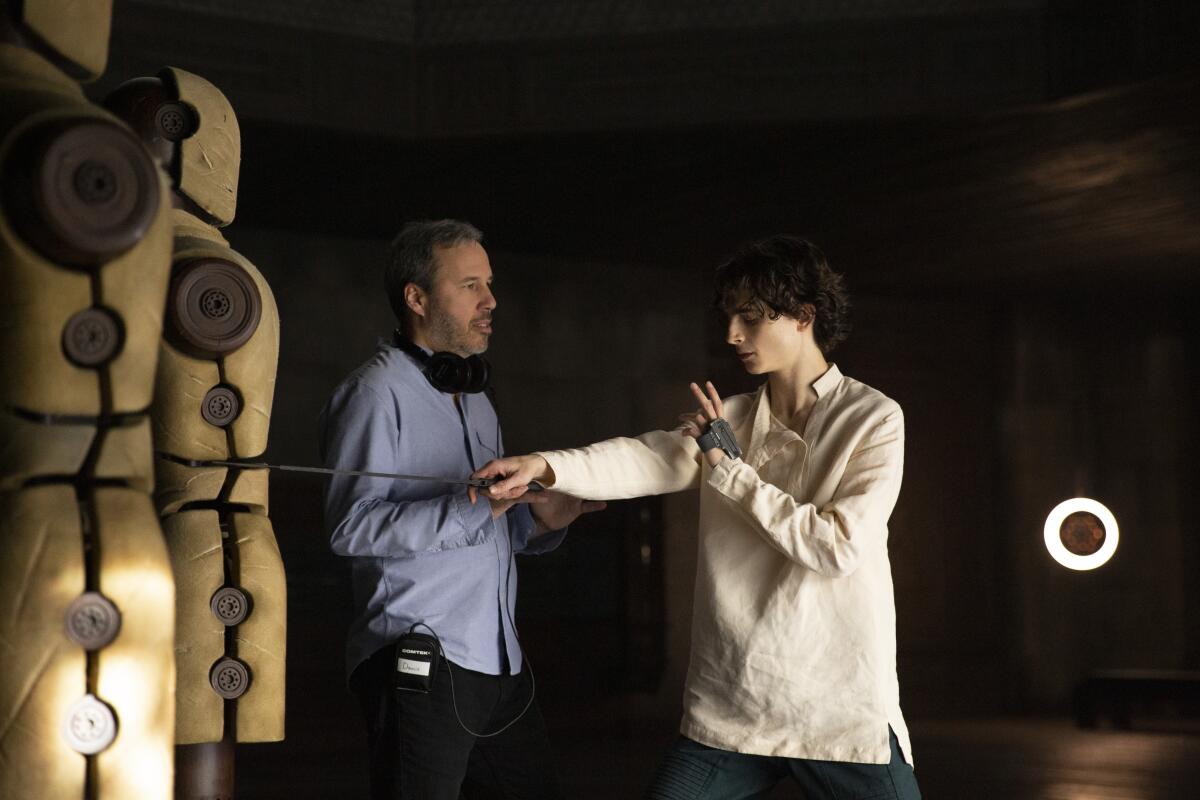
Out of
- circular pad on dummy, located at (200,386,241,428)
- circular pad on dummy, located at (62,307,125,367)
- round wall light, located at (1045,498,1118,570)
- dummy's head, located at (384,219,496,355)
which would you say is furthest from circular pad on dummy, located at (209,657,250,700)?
round wall light, located at (1045,498,1118,570)

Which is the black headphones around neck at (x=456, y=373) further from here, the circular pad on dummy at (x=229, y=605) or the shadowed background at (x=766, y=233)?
the shadowed background at (x=766, y=233)

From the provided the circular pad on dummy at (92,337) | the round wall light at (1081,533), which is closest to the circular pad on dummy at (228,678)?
the circular pad on dummy at (92,337)

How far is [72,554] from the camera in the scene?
160cm

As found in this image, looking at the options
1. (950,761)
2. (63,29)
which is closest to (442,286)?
(63,29)

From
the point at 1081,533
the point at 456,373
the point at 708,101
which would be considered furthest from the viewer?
the point at 708,101

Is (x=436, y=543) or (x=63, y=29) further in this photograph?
(x=436, y=543)

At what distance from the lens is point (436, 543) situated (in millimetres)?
2406

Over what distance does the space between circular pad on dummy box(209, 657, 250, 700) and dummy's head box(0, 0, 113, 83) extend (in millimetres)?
850

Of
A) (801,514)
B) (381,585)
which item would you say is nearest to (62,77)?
(381,585)

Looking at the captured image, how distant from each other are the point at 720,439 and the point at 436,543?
519 mm

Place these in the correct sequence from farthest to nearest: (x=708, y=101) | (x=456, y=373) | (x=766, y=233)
→ (x=766, y=233)
(x=708, y=101)
(x=456, y=373)

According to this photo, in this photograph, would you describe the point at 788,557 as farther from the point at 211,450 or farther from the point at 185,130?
the point at 185,130

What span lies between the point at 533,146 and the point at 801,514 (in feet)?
13.0

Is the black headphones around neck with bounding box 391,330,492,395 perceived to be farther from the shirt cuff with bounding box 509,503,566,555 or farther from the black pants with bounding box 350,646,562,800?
the black pants with bounding box 350,646,562,800
